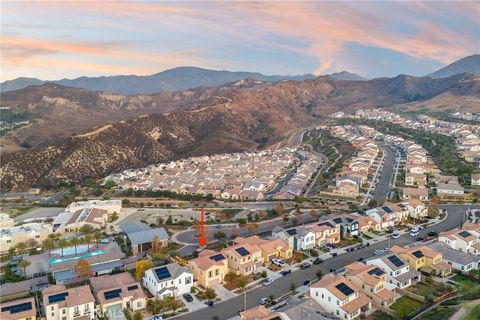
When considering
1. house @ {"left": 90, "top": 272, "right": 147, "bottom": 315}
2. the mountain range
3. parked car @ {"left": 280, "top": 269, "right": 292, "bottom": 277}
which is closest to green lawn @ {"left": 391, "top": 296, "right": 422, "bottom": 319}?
parked car @ {"left": 280, "top": 269, "right": 292, "bottom": 277}

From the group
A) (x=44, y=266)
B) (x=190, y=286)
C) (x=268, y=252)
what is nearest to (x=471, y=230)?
(x=268, y=252)

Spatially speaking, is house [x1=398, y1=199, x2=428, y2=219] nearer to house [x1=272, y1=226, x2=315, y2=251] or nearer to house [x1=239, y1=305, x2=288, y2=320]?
house [x1=272, y1=226, x2=315, y2=251]

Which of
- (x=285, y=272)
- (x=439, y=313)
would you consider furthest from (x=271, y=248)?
(x=439, y=313)

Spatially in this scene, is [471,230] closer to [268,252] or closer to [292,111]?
[268,252]

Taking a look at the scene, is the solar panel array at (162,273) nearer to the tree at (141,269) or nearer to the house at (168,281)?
the house at (168,281)

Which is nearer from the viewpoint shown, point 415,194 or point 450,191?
point 415,194

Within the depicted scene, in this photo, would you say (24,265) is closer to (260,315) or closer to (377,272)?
(260,315)

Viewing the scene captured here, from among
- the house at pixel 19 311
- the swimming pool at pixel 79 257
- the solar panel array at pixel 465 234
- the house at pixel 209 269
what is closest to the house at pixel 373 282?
the house at pixel 209 269
